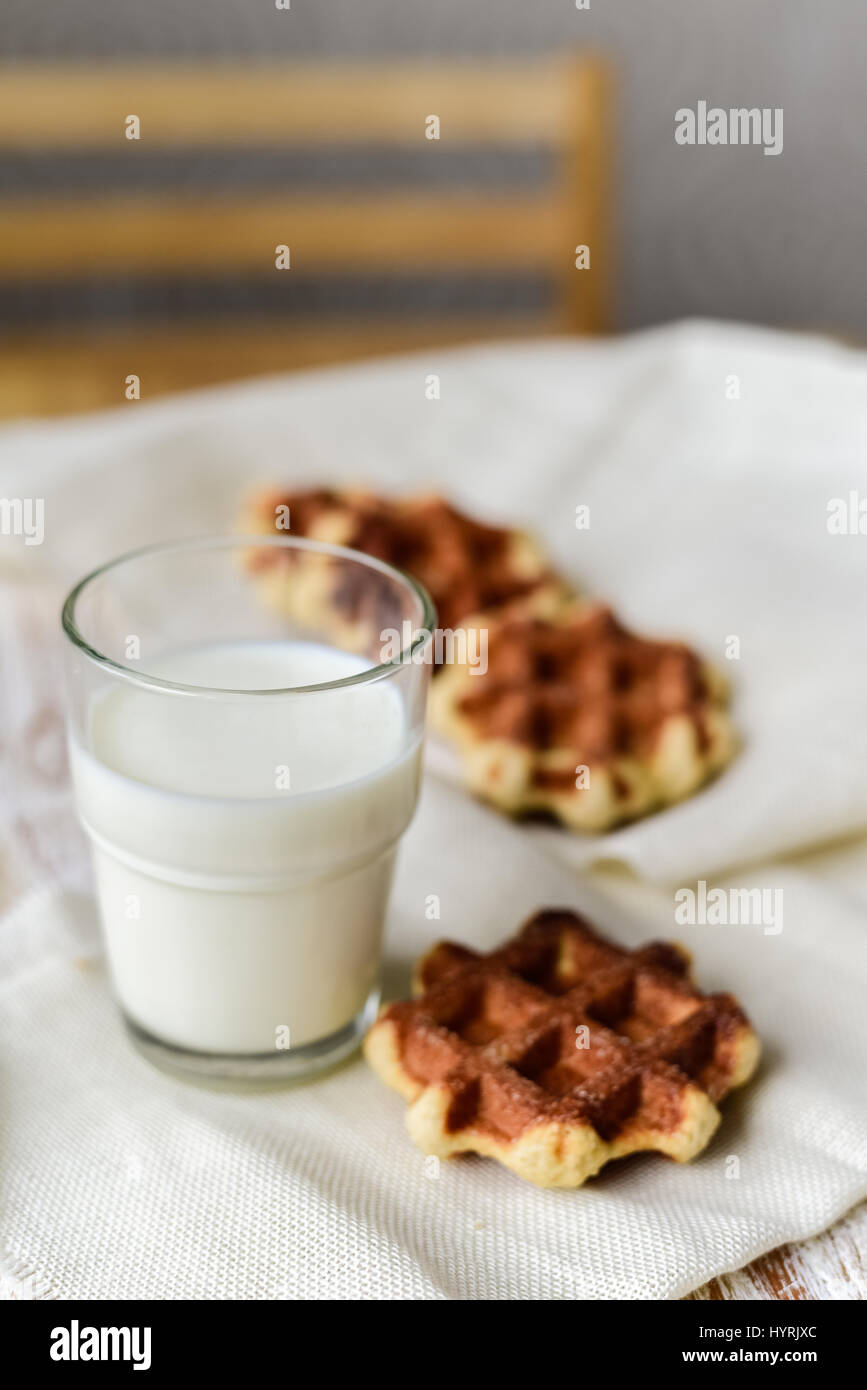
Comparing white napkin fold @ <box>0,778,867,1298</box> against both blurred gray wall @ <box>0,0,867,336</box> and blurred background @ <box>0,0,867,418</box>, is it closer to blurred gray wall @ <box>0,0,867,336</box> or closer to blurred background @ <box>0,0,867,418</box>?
blurred background @ <box>0,0,867,418</box>

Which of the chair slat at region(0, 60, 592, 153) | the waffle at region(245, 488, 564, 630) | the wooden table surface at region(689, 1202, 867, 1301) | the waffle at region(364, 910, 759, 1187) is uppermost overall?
the chair slat at region(0, 60, 592, 153)

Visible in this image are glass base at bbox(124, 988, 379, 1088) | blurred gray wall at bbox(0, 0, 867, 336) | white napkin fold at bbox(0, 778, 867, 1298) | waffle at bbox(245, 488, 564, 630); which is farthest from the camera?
blurred gray wall at bbox(0, 0, 867, 336)

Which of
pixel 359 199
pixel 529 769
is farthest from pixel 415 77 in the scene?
pixel 529 769

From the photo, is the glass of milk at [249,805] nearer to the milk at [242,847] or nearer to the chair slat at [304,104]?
the milk at [242,847]

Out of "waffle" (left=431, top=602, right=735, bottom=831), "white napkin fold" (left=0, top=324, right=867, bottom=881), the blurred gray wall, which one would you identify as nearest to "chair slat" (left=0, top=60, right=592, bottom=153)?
the blurred gray wall

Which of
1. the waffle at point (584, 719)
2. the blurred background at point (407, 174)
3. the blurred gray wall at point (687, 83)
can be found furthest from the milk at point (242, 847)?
the blurred gray wall at point (687, 83)

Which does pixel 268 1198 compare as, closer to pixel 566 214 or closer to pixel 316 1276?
pixel 316 1276

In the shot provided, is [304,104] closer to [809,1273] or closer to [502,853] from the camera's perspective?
[502,853]
